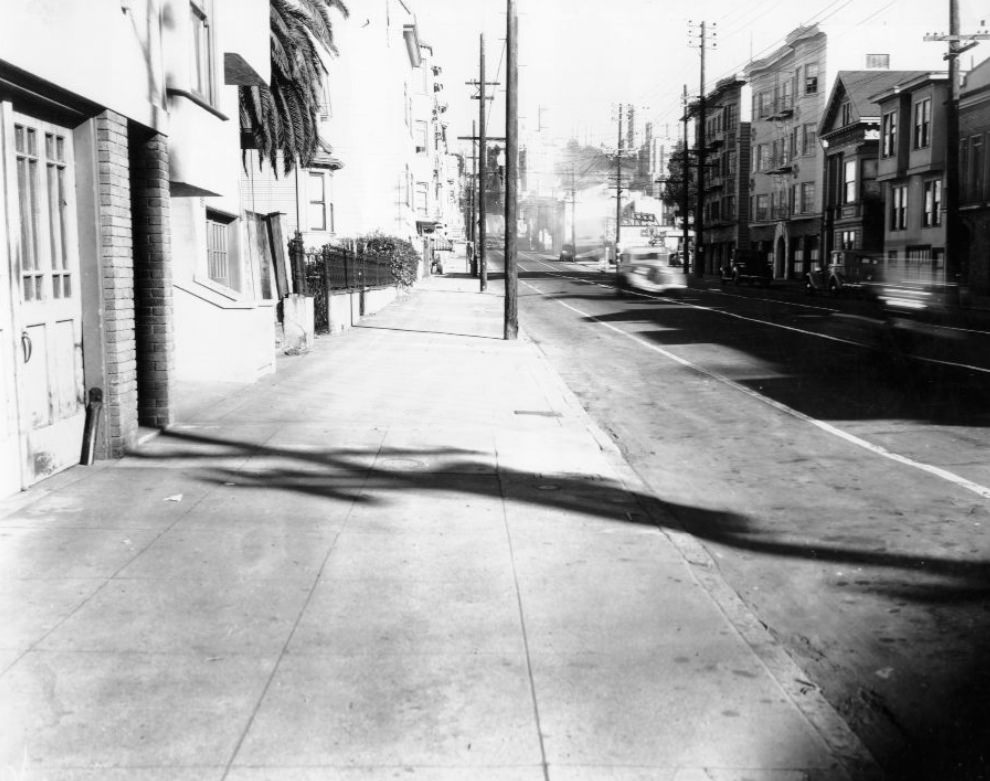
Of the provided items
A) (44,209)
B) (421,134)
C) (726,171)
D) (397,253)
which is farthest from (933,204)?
(44,209)

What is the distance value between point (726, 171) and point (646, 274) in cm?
4209

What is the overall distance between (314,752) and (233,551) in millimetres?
2670

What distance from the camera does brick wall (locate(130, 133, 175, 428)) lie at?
10062 mm

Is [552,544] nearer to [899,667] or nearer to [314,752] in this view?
[899,667]

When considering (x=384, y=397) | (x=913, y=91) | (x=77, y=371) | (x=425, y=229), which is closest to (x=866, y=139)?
(x=913, y=91)

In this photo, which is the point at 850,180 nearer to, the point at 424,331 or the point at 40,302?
the point at 424,331

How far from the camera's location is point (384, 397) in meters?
13.1

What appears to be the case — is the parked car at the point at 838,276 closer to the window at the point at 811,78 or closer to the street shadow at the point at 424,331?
the street shadow at the point at 424,331

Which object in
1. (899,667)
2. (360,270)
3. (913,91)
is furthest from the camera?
(913,91)

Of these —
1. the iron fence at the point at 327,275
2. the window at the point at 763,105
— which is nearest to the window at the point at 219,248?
the iron fence at the point at 327,275

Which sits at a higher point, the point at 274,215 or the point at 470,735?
the point at 274,215

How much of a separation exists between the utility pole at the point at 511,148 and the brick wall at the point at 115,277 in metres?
13.2

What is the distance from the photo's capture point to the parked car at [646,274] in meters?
45.7

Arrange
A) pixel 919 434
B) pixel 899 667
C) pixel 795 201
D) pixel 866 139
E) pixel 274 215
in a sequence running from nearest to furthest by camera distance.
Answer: pixel 899 667
pixel 919 434
pixel 274 215
pixel 866 139
pixel 795 201
